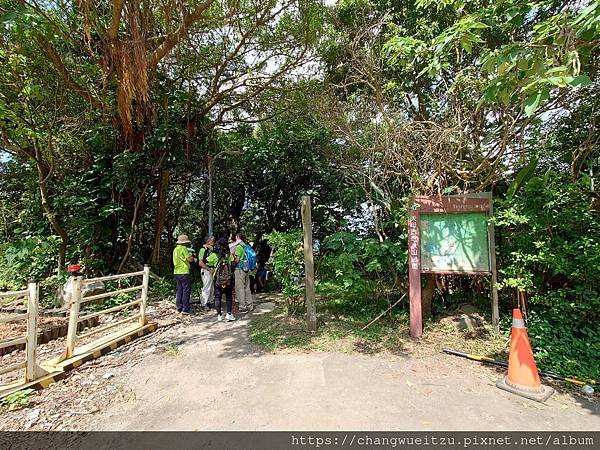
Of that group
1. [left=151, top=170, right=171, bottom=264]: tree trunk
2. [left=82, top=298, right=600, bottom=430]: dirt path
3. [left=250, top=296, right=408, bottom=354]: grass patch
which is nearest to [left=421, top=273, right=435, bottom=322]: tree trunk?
[left=250, top=296, right=408, bottom=354]: grass patch

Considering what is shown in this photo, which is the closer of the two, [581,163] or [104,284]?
[581,163]

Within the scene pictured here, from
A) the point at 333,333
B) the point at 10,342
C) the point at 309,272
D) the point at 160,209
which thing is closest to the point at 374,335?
the point at 333,333

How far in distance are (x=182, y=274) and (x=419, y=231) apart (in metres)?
4.44

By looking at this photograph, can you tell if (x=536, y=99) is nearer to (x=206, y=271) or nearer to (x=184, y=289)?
(x=206, y=271)

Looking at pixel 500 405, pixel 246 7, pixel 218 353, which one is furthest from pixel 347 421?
pixel 246 7

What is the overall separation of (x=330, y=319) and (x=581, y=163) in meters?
4.45

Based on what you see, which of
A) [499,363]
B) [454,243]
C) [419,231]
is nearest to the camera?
[499,363]

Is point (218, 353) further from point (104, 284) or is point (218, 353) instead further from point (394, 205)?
point (104, 284)

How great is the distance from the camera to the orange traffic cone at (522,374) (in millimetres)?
2857

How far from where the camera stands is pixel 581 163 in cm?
431

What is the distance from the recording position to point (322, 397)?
291 centimetres

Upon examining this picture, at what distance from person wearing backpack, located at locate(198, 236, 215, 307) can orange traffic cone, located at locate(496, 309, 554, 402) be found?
16.7ft

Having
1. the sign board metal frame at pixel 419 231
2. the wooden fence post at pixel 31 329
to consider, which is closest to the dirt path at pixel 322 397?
the sign board metal frame at pixel 419 231

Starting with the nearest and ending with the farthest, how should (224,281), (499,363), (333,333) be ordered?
(499,363)
(333,333)
(224,281)
